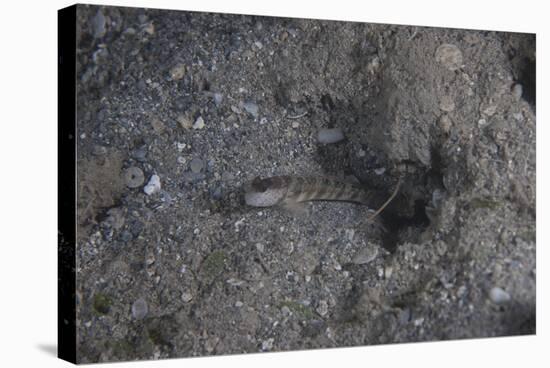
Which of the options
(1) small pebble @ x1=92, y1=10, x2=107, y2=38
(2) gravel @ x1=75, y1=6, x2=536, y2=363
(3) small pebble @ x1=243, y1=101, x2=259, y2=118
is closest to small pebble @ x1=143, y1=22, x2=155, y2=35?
(2) gravel @ x1=75, y1=6, x2=536, y2=363

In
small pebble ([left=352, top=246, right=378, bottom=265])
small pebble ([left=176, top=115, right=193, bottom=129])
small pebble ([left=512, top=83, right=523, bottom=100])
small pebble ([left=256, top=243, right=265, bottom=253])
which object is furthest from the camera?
small pebble ([left=512, top=83, right=523, bottom=100])

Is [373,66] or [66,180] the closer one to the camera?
[66,180]

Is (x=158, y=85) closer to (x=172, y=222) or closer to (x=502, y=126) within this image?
(x=172, y=222)

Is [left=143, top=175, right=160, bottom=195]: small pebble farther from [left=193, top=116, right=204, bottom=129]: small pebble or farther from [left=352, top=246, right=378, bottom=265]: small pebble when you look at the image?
[left=352, top=246, right=378, bottom=265]: small pebble

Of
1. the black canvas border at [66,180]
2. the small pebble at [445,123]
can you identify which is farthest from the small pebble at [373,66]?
the black canvas border at [66,180]

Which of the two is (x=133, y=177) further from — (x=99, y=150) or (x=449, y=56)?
(x=449, y=56)

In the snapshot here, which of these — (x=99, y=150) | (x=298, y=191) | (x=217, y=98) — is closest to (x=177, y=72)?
(x=217, y=98)

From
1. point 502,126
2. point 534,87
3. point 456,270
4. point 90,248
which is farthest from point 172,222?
point 534,87
